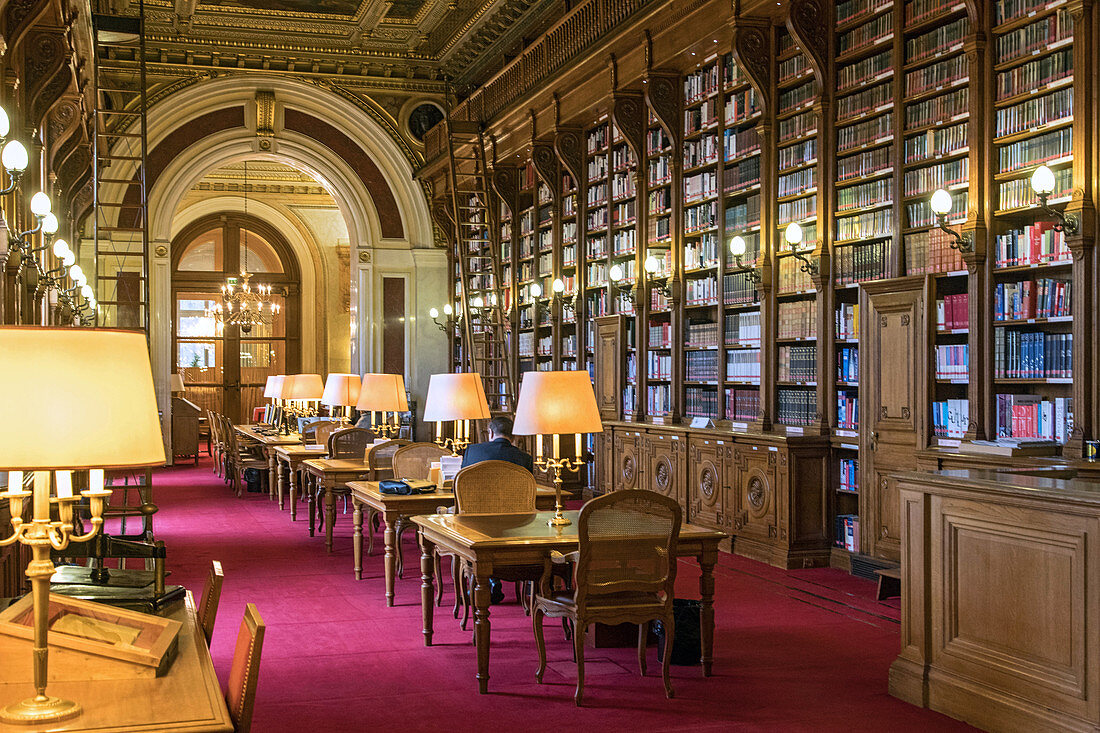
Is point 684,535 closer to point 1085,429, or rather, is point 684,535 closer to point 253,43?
point 1085,429

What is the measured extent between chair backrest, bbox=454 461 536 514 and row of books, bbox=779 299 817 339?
9.97ft

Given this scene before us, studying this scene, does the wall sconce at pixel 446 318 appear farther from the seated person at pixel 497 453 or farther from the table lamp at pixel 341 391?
the seated person at pixel 497 453

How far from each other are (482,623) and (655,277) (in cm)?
635

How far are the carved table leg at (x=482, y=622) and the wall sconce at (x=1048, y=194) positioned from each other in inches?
133

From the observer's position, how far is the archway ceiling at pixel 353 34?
605 inches

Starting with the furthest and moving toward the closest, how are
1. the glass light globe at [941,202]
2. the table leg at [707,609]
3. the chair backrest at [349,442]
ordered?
the chair backrest at [349,442] < the glass light globe at [941,202] < the table leg at [707,609]

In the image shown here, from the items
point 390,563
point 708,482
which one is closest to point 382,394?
point 390,563

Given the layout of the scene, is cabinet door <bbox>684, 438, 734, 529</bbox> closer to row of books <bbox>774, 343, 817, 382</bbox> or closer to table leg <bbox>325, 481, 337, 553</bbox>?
row of books <bbox>774, 343, 817, 382</bbox>

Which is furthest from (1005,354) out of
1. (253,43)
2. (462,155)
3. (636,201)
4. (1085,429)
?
(253,43)

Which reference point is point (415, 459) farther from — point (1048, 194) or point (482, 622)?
point (1048, 194)

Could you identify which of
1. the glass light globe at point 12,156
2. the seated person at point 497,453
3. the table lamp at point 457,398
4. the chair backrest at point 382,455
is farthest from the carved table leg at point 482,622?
the chair backrest at point 382,455

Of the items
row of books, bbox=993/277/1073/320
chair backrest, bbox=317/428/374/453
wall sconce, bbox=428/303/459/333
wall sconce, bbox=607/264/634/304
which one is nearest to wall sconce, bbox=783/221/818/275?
row of books, bbox=993/277/1073/320

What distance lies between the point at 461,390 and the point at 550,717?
113 inches

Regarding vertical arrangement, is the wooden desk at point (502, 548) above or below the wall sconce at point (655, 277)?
below
